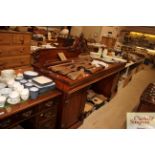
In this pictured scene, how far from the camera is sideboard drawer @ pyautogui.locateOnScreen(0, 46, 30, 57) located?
2.96 meters

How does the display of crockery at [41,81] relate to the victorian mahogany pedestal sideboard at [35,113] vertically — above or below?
above

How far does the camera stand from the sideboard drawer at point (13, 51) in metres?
2.96

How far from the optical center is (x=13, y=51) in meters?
3.12

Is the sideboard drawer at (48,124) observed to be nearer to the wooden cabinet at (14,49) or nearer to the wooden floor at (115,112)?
the wooden floor at (115,112)

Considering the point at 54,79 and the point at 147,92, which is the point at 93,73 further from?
the point at 147,92

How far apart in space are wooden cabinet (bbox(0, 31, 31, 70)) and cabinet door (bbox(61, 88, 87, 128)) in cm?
181

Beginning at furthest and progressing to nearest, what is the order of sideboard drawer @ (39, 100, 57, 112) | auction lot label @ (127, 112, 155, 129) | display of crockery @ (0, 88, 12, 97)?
auction lot label @ (127, 112, 155, 129) → sideboard drawer @ (39, 100, 57, 112) → display of crockery @ (0, 88, 12, 97)

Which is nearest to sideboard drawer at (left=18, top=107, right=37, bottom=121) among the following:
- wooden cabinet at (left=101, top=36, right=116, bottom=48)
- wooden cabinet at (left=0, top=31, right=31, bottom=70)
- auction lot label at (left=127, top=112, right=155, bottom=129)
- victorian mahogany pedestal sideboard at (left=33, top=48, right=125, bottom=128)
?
victorian mahogany pedestal sideboard at (left=33, top=48, right=125, bottom=128)

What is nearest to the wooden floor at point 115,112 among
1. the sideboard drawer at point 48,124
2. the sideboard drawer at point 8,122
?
the sideboard drawer at point 48,124

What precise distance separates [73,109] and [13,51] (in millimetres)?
1880

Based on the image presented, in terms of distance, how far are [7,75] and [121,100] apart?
2760 mm

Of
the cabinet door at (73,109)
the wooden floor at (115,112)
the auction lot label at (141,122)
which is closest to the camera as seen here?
the cabinet door at (73,109)

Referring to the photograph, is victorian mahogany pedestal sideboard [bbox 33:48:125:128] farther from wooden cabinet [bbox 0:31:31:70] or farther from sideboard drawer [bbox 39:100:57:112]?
wooden cabinet [bbox 0:31:31:70]
